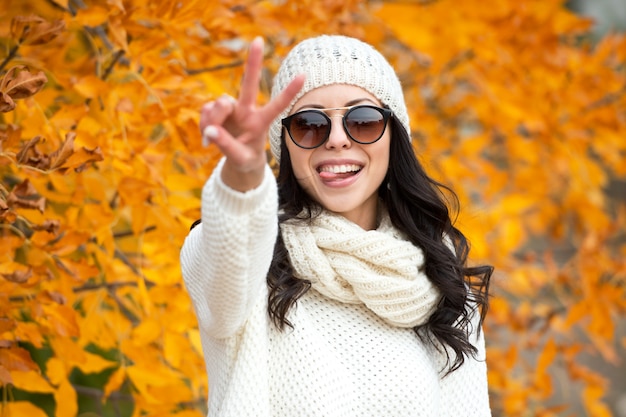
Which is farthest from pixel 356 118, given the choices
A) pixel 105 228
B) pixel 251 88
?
pixel 105 228

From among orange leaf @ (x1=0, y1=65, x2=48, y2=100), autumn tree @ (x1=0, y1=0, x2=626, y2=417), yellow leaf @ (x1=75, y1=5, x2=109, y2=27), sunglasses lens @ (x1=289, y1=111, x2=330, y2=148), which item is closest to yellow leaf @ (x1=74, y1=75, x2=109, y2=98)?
autumn tree @ (x1=0, y1=0, x2=626, y2=417)

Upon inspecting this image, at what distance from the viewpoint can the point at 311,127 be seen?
69.7 inches

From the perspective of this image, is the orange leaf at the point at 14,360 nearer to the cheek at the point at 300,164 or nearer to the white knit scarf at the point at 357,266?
the white knit scarf at the point at 357,266

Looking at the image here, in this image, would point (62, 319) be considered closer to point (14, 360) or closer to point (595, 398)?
point (14, 360)

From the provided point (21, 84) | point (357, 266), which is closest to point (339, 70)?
point (357, 266)

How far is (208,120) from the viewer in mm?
1264

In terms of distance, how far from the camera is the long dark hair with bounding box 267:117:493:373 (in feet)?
6.11

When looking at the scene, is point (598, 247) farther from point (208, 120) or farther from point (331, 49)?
point (208, 120)

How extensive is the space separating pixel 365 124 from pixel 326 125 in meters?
0.09

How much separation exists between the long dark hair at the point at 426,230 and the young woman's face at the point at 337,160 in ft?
0.17

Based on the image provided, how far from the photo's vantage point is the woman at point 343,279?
159 centimetres

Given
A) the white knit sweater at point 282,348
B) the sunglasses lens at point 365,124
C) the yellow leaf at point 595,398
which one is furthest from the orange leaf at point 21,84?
the yellow leaf at point 595,398

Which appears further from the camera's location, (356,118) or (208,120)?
(356,118)

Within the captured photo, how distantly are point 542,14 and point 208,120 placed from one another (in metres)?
2.51
